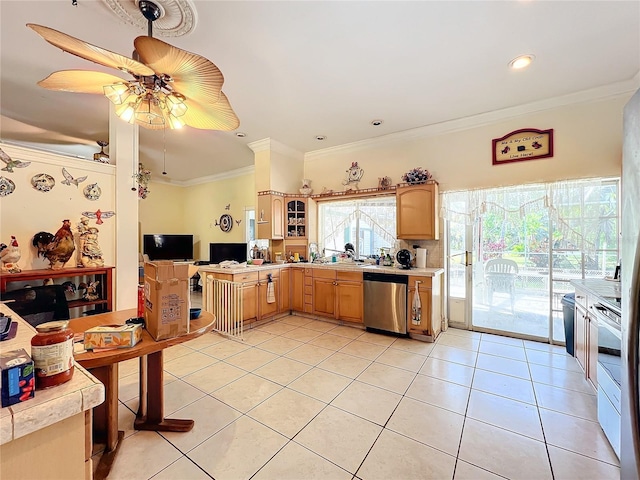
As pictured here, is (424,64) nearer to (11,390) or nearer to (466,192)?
(466,192)

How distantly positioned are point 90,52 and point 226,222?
547 centimetres

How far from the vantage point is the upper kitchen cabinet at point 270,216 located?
457 cm

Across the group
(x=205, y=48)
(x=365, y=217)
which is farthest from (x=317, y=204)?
(x=205, y=48)

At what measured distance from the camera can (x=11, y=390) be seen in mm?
684

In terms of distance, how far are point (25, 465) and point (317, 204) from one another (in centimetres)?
466

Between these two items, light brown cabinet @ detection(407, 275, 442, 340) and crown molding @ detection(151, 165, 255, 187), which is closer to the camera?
light brown cabinet @ detection(407, 275, 442, 340)

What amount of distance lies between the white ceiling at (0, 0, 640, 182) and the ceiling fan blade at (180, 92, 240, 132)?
0.68 m

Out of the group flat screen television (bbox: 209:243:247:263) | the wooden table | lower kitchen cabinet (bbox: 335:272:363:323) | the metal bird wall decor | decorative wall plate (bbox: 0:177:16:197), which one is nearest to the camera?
the wooden table

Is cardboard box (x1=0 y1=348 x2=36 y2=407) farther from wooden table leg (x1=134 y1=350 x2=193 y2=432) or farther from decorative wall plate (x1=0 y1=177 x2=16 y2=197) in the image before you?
decorative wall plate (x1=0 y1=177 x2=16 y2=197)

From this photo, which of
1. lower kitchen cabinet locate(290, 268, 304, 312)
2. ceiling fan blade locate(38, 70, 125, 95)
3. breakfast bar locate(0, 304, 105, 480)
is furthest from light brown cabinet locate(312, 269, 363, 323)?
breakfast bar locate(0, 304, 105, 480)

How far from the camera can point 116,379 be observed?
168 cm

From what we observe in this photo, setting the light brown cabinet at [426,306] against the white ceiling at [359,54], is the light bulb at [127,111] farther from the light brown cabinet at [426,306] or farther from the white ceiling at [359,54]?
the light brown cabinet at [426,306]

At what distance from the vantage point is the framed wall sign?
3.27m

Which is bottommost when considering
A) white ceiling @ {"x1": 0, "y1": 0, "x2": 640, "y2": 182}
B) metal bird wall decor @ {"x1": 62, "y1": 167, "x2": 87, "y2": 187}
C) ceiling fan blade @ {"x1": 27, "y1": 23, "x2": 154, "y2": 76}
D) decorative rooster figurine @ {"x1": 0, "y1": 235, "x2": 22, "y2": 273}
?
decorative rooster figurine @ {"x1": 0, "y1": 235, "x2": 22, "y2": 273}
